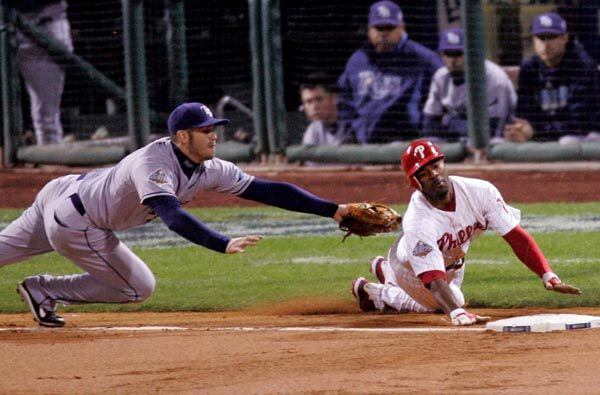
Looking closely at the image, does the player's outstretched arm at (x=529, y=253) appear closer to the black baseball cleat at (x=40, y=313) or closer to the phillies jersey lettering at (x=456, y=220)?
the phillies jersey lettering at (x=456, y=220)

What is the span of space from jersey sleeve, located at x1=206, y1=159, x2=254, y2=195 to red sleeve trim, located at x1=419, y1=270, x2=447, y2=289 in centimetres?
120

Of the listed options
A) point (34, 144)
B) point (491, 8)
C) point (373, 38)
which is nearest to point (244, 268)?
point (373, 38)

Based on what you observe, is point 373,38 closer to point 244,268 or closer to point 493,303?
point 244,268

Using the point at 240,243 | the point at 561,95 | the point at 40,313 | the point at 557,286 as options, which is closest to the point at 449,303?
the point at 557,286

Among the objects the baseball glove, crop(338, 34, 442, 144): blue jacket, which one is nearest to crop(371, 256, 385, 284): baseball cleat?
the baseball glove

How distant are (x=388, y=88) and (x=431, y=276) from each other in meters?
8.36

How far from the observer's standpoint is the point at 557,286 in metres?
7.02

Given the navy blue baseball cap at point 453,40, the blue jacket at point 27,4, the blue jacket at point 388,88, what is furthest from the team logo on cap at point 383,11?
the blue jacket at point 27,4

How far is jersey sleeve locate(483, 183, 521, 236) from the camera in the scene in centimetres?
734

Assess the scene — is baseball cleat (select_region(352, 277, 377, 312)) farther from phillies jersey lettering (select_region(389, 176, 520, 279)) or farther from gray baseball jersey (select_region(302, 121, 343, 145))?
gray baseball jersey (select_region(302, 121, 343, 145))

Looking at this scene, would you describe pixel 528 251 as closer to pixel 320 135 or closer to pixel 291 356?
pixel 291 356

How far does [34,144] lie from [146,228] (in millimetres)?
5021

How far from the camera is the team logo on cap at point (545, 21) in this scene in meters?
14.1

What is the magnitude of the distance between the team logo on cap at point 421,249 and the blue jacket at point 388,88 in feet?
26.1
